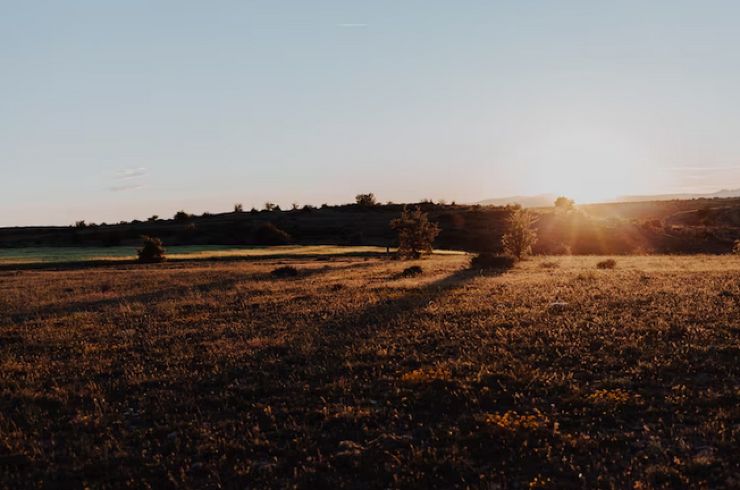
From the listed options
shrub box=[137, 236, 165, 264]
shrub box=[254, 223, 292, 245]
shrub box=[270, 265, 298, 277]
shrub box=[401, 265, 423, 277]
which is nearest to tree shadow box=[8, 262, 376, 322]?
shrub box=[270, 265, 298, 277]

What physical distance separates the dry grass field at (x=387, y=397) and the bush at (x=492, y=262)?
20663mm

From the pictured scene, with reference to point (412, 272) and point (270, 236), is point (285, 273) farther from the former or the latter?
point (270, 236)

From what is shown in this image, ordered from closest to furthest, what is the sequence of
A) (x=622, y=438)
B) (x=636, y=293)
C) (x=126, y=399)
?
(x=622, y=438) < (x=126, y=399) < (x=636, y=293)

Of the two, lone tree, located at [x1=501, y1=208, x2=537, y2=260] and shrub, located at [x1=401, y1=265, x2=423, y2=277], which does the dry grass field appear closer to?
shrub, located at [x1=401, y1=265, x2=423, y2=277]

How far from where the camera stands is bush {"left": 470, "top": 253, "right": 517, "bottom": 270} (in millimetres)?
42219

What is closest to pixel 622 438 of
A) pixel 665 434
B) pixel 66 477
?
pixel 665 434

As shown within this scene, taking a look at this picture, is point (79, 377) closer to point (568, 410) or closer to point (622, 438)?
point (568, 410)

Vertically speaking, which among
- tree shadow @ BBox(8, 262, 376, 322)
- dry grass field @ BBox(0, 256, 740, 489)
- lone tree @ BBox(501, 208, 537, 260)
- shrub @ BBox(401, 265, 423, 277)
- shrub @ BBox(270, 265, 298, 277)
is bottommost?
dry grass field @ BBox(0, 256, 740, 489)

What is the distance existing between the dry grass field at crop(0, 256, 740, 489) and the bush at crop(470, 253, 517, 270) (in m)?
20.7

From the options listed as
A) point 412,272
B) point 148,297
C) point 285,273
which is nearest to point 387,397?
point 148,297

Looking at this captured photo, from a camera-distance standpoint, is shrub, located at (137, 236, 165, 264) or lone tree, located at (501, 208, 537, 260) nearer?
lone tree, located at (501, 208, 537, 260)

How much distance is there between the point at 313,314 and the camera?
68.3 ft

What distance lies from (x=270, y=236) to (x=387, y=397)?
8795 centimetres

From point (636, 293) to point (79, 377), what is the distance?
66.0ft
